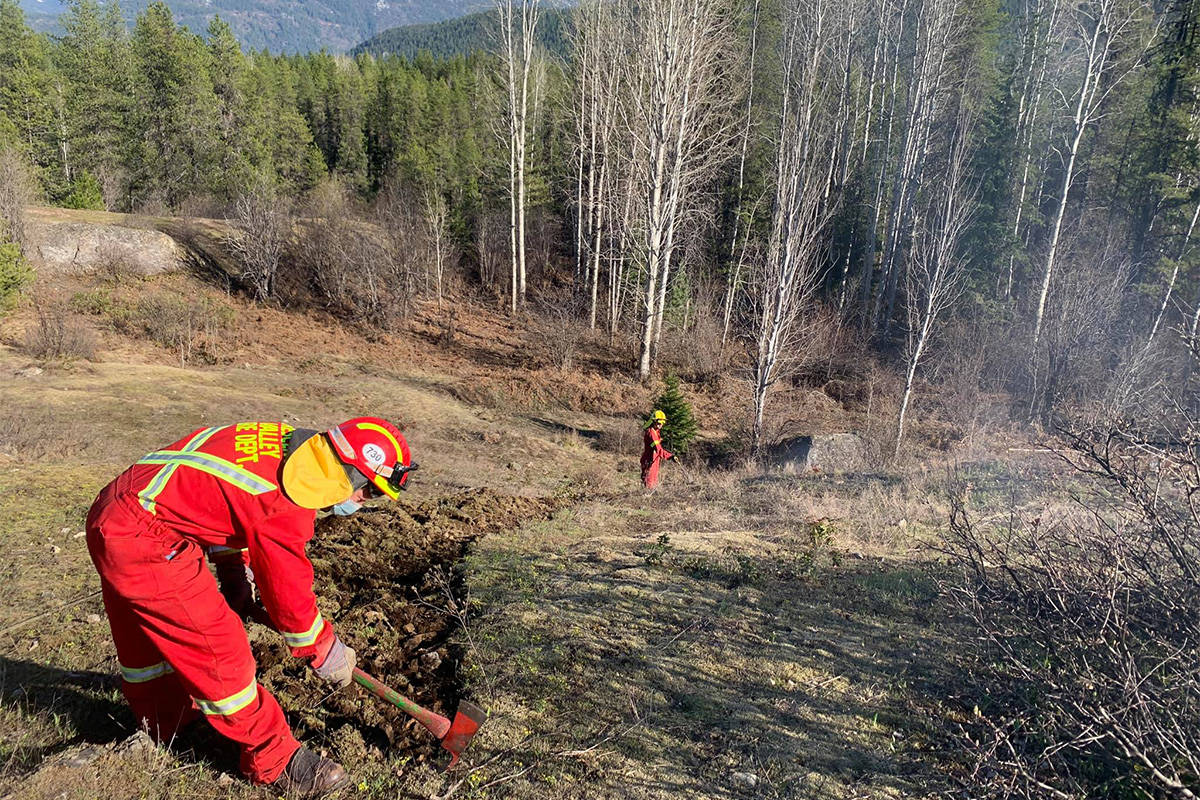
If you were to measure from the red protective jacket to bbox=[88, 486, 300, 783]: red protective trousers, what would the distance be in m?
0.10

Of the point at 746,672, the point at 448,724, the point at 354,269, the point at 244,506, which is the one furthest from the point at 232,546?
the point at 354,269

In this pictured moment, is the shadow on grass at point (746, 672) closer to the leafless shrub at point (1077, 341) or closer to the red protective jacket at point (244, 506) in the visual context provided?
the red protective jacket at point (244, 506)

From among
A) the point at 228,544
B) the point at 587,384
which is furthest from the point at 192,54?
the point at 228,544

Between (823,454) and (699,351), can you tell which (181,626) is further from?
(699,351)

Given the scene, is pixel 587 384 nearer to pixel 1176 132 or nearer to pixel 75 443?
pixel 75 443

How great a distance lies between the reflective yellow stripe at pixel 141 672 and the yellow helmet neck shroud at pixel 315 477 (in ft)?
4.00

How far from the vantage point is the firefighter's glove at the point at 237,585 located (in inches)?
162

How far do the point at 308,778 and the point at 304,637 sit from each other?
0.67 metres

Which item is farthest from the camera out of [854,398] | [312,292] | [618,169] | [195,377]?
[618,169]

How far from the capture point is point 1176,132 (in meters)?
21.5

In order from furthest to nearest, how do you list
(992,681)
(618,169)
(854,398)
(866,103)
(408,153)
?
1. (408,153)
2. (866,103)
3. (618,169)
4. (854,398)
5. (992,681)

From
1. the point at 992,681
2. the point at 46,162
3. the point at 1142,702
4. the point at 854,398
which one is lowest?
the point at 854,398

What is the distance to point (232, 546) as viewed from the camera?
3320mm

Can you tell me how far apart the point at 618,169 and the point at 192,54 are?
60.9 ft
